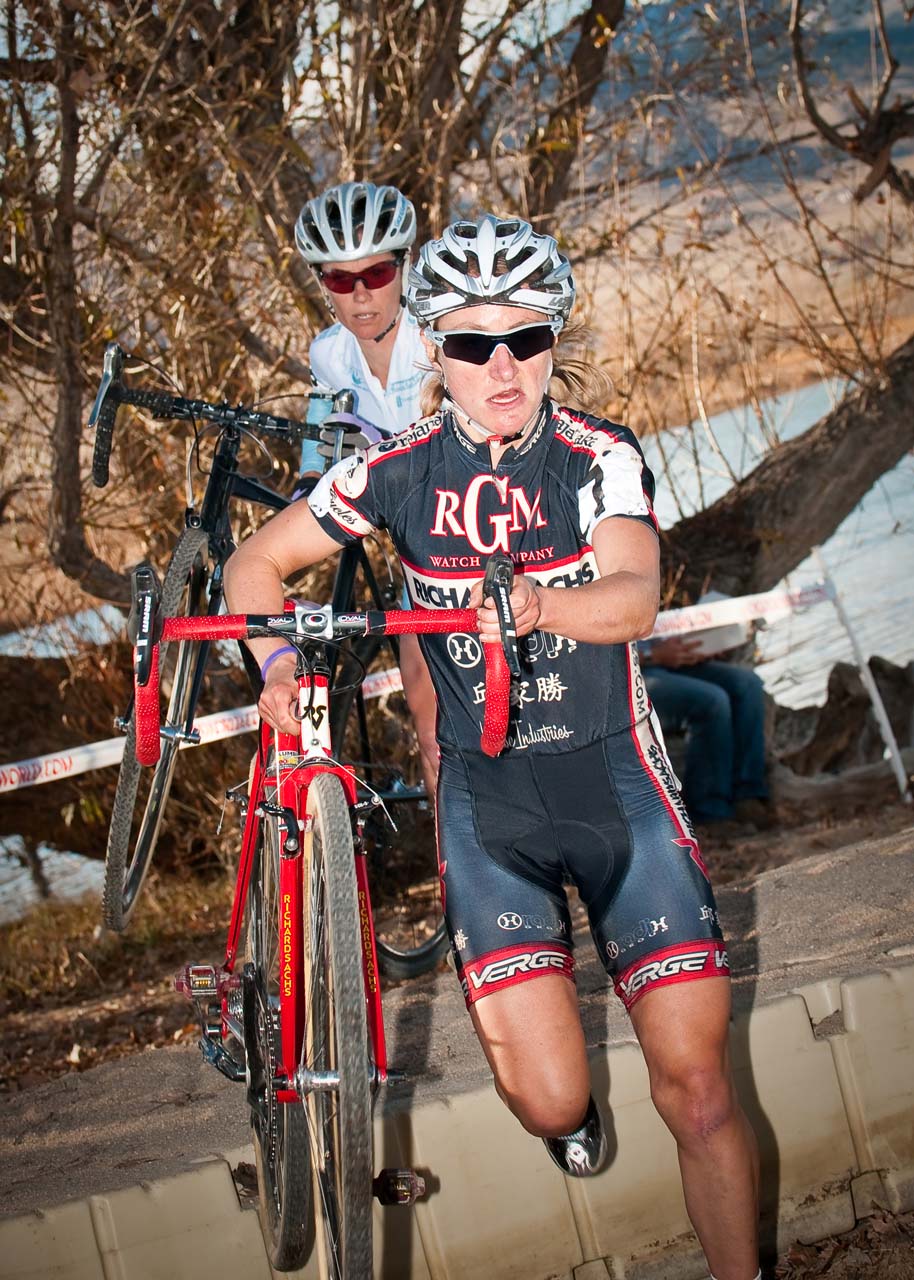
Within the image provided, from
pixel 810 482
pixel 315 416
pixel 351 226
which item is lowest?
pixel 315 416

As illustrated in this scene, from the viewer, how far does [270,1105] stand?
315cm

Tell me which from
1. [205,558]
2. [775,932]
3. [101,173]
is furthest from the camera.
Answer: [101,173]

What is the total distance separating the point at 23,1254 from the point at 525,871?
1.46m

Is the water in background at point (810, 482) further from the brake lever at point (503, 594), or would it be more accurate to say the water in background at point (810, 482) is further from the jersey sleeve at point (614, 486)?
the brake lever at point (503, 594)

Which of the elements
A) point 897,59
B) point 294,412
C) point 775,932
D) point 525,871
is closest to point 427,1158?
point 525,871

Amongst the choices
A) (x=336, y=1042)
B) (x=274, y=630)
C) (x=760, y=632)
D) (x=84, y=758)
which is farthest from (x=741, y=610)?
(x=336, y=1042)

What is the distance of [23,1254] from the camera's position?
305 cm

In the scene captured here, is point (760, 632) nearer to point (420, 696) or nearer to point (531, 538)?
point (420, 696)

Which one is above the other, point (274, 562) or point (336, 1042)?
point (274, 562)

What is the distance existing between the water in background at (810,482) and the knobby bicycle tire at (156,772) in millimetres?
4095

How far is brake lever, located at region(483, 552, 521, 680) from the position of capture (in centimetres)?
231

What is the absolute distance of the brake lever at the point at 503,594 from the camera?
7.59 feet

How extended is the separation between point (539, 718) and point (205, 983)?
1237mm

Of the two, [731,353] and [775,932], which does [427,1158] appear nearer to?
[775,932]
